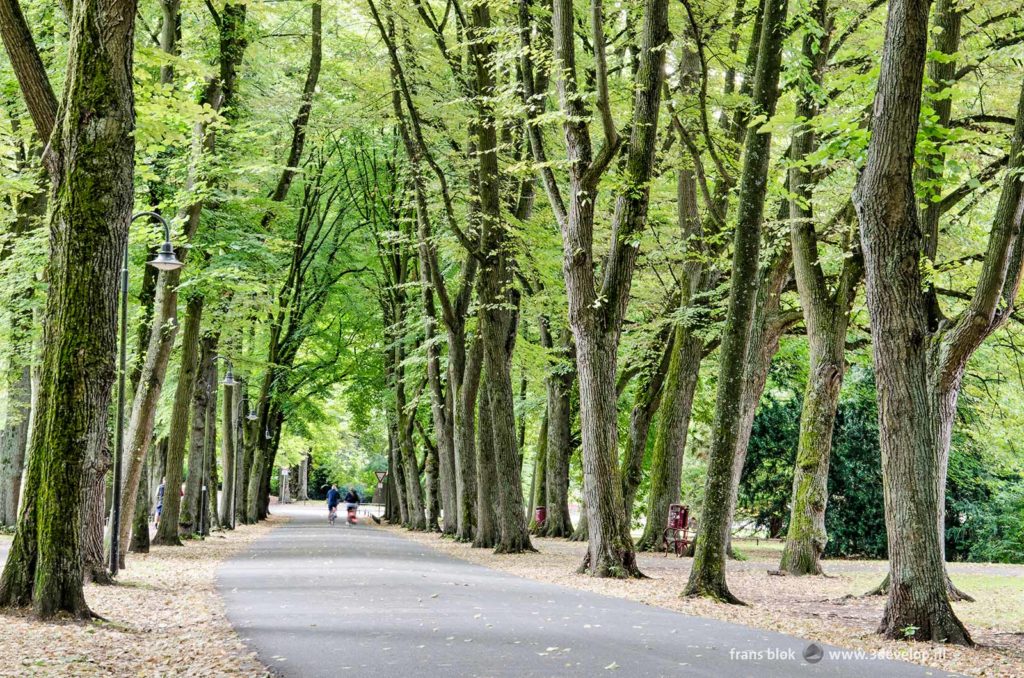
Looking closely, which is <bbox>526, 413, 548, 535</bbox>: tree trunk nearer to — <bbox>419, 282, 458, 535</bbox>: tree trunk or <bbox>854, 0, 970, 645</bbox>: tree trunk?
<bbox>419, 282, 458, 535</bbox>: tree trunk

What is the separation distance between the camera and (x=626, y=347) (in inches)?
1125

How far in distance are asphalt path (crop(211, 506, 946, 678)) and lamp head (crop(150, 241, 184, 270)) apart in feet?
14.7

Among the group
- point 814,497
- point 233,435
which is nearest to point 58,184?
point 814,497

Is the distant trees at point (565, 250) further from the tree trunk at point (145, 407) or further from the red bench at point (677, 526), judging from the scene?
the red bench at point (677, 526)

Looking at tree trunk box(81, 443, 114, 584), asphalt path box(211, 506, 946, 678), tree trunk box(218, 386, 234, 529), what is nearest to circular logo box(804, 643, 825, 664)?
asphalt path box(211, 506, 946, 678)

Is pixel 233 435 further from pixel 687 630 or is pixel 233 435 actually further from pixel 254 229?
pixel 687 630

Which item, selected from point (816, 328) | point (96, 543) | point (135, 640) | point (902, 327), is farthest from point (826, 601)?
point (96, 543)

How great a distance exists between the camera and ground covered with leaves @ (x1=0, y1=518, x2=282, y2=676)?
780 cm

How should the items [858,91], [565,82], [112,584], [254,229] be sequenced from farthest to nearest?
[254,229], [565,82], [112,584], [858,91]

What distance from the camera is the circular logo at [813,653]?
28.2 ft

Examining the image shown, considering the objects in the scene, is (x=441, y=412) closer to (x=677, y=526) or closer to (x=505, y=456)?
(x=505, y=456)

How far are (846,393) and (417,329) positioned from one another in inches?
496

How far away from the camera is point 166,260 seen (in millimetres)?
15211

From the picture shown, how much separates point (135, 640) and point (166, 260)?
7.08 meters
